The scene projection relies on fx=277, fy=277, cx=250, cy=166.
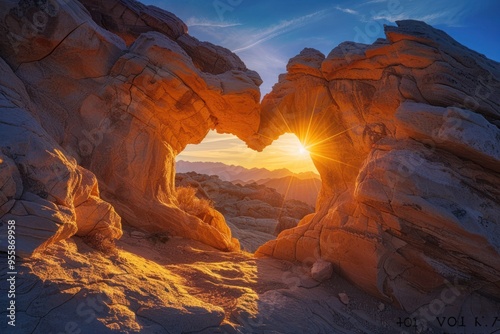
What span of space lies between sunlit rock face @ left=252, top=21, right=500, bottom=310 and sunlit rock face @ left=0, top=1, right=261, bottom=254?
583 centimetres

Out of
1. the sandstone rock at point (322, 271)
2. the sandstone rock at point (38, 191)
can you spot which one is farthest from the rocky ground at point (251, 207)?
the sandstone rock at point (38, 191)

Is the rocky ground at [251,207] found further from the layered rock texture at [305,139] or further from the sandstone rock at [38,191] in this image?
the sandstone rock at [38,191]

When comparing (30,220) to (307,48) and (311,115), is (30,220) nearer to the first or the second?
(311,115)

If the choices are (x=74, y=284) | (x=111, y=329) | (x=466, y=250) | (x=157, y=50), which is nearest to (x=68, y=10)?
(x=157, y=50)

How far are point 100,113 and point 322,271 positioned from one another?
11062mm

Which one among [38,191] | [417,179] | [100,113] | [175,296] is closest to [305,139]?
[417,179]

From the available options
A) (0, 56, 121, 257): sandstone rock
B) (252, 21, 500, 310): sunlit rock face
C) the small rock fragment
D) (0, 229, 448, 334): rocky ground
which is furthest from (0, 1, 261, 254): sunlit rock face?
the small rock fragment

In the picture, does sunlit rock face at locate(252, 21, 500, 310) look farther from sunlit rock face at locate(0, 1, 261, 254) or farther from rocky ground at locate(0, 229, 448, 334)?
sunlit rock face at locate(0, 1, 261, 254)

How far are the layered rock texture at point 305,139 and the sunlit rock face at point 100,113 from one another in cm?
5

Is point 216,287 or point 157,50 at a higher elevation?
point 157,50

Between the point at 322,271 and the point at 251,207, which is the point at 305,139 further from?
the point at 251,207

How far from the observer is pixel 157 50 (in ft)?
42.2

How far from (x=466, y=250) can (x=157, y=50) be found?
1389 cm

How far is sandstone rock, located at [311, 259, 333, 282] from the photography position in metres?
9.86
